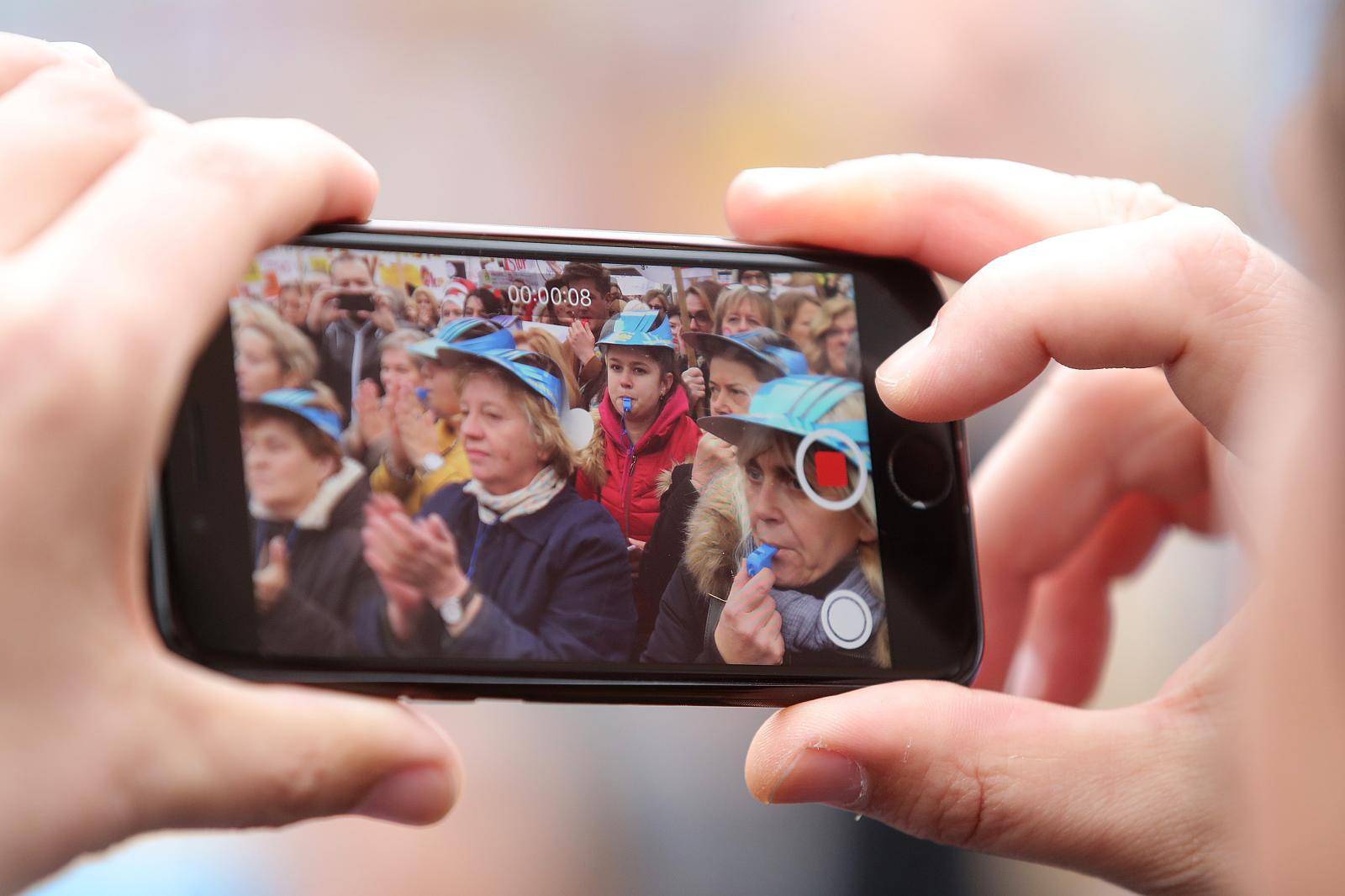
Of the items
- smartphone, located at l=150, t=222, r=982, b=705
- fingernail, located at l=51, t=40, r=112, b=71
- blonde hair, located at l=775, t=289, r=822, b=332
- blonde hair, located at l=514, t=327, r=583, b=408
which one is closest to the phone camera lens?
smartphone, located at l=150, t=222, r=982, b=705

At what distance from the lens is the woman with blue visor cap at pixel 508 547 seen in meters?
0.47

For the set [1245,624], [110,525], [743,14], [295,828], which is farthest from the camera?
[743,14]

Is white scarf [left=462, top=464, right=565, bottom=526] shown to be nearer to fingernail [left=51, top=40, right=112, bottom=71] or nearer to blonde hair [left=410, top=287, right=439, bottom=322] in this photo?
blonde hair [left=410, top=287, right=439, bottom=322]

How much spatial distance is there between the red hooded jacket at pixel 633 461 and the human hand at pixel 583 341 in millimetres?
28

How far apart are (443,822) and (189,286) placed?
63 centimetres

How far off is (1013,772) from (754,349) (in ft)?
0.92

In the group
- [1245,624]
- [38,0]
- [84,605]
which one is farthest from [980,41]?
[84,605]

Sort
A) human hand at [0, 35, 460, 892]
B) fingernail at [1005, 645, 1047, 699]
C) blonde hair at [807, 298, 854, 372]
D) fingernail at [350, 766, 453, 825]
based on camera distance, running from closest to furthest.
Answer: human hand at [0, 35, 460, 892] < fingernail at [350, 766, 453, 825] < blonde hair at [807, 298, 854, 372] < fingernail at [1005, 645, 1047, 699]

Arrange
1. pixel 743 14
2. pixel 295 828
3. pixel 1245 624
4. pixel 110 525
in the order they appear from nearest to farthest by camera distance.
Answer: pixel 110 525, pixel 1245 624, pixel 295 828, pixel 743 14

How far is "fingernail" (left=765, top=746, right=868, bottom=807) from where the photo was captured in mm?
465

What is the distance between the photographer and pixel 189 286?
0.37 m

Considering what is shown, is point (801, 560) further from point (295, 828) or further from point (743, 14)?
point (743, 14)

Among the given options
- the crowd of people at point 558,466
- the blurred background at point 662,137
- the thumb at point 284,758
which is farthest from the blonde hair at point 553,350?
the blurred background at point 662,137

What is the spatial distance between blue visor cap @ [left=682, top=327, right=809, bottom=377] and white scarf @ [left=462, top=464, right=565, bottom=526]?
0.40ft
